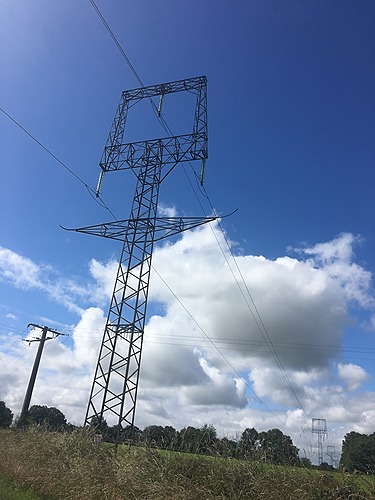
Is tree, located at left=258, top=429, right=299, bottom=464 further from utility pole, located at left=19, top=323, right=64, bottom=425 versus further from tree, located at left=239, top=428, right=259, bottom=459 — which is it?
utility pole, located at left=19, top=323, right=64, bottom=425

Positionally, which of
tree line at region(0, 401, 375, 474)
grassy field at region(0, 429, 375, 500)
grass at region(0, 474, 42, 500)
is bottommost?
grass at region(0, 474, 42, 500)

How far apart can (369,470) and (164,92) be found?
19.5 meters

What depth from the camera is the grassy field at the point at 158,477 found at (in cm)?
833

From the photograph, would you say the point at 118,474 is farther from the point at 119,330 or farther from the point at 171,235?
the point at 171,235

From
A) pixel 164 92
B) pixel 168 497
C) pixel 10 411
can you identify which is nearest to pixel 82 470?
pixel 168 497

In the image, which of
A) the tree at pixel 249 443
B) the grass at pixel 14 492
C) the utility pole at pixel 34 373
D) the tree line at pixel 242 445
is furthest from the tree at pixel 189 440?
the utility pole at pixel 34 373

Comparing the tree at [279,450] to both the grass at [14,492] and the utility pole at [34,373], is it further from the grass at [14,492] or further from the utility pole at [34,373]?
the utility pole at [34,373]

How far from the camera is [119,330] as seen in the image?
1669 centimetres

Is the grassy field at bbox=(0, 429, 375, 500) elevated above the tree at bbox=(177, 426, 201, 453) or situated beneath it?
situated beneath

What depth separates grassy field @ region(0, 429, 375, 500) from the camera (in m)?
8.33

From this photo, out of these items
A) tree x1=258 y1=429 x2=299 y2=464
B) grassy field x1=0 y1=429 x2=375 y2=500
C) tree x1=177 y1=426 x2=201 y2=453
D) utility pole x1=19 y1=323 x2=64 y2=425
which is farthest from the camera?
utility pole x1=19 y1=323 x2=64 y2=425

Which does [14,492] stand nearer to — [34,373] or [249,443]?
[249,443]

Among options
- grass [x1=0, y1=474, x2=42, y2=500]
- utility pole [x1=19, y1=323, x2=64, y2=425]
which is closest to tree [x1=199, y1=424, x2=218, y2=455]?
grass [x1=0, y1=474, x2=42, y2=500]

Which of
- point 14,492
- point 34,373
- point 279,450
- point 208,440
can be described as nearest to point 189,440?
point 208,440
